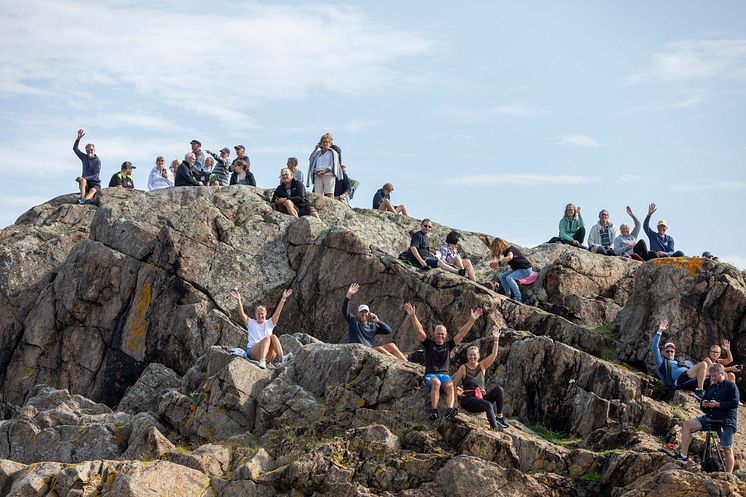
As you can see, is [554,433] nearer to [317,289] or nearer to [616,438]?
[616,438]

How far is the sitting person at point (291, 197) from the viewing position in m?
39.9

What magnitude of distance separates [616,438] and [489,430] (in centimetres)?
300

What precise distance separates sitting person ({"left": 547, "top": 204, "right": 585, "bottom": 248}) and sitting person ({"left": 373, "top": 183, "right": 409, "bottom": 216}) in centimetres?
551

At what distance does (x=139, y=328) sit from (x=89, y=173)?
8.20 metres

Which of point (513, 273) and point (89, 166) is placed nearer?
point (513, 273)

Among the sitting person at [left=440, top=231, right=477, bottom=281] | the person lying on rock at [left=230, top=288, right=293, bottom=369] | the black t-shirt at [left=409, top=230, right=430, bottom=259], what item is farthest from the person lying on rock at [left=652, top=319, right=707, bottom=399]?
the person lying on rock at [left=230, top=288, right=293, bottom=369]

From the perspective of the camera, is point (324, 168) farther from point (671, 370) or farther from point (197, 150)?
point (671, 370)

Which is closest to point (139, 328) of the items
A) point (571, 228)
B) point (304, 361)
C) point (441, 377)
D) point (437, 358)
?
point (304, 361)

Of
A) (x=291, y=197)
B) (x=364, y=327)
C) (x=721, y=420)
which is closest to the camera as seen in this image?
(x=721, y=420)

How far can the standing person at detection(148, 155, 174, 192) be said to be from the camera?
1690 inches

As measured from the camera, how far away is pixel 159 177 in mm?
43125

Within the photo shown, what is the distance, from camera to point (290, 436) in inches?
1107

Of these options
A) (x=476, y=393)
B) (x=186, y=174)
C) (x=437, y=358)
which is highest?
(x=186, y=174)

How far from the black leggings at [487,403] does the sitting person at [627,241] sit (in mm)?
13660
